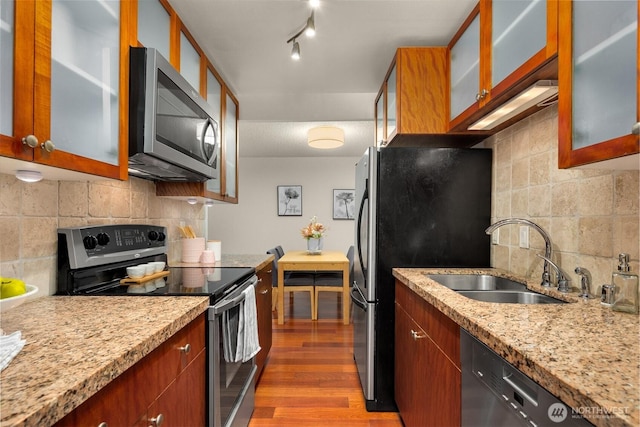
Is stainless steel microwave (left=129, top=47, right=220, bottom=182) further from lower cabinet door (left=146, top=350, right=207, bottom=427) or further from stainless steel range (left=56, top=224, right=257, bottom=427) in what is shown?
lower cabinet door (left=146, top=350, right=207, bottom=427)

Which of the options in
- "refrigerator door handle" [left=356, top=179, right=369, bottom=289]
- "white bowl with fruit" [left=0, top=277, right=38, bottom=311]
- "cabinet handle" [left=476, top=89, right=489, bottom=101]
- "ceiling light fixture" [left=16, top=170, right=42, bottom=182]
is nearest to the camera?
"white bowl with fruit" [left=0, top=277, right=38, bottom=311]

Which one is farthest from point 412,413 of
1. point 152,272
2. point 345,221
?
point 345,221

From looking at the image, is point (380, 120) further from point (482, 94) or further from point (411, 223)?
point (482, 94)

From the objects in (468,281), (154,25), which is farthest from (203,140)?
(468,281)

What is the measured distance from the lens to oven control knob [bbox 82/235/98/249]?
1.42 meters

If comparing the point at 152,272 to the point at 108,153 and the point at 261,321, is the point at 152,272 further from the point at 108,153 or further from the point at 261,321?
the point at 261,321

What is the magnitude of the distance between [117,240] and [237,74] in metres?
1.51

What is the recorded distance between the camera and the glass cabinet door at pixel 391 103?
2.14m

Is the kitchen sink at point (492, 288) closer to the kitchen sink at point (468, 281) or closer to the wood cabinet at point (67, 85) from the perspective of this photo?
the kitchen sink at point (468, 281)

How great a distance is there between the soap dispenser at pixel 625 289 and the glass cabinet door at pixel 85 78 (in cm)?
175

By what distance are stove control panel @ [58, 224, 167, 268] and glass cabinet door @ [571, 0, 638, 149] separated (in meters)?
1.84

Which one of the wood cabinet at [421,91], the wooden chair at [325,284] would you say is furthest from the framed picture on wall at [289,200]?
the wood cabinet at [421,91]

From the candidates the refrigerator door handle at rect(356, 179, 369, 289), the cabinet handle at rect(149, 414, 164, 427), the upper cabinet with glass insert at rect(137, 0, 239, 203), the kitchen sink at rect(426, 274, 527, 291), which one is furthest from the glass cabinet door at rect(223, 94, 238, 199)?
the cabinet handle at rect(149, 414, 164, 427)

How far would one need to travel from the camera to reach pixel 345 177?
20.6 ft
